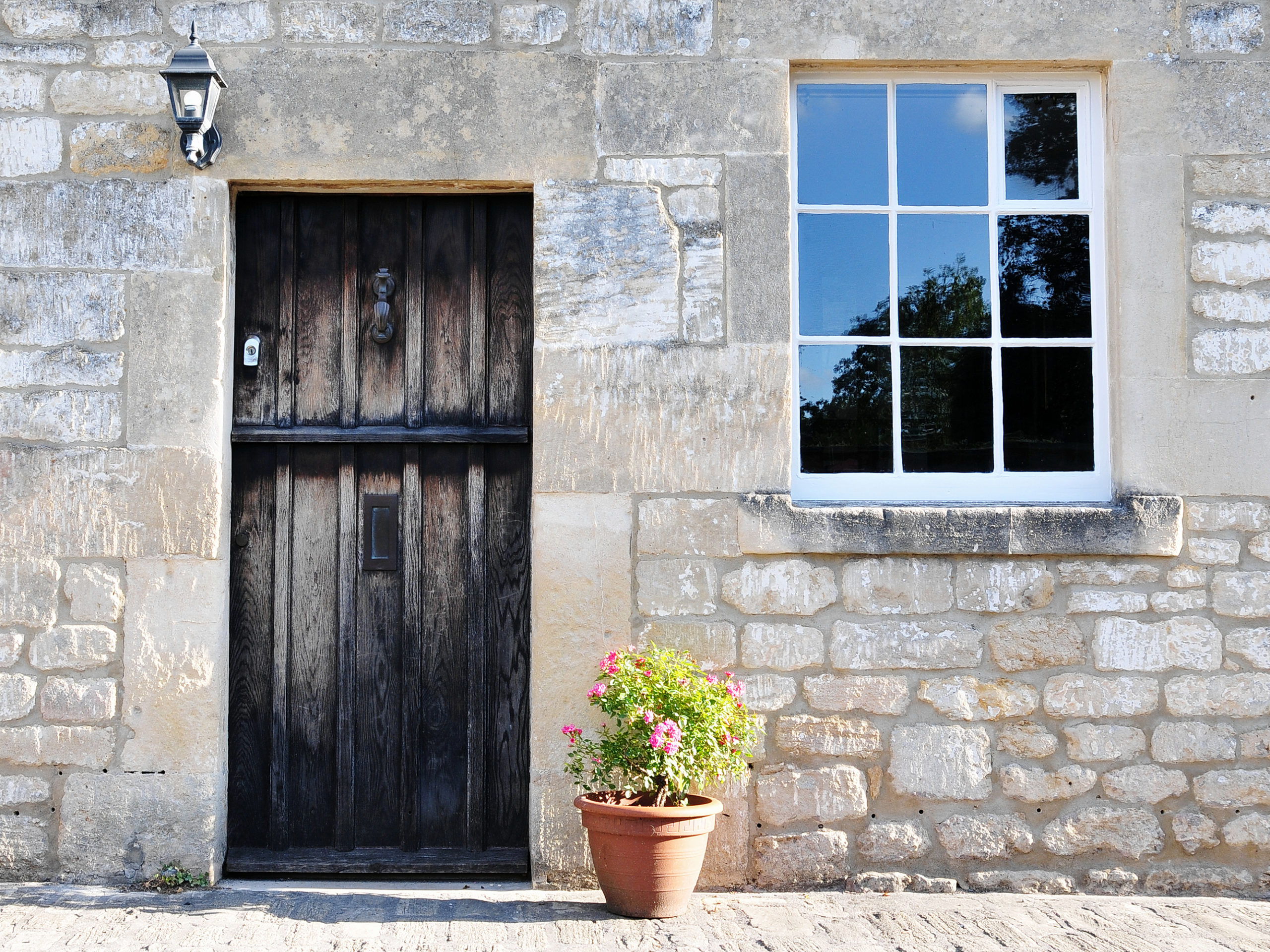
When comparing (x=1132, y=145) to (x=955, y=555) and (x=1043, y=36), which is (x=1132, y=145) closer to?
(x=1043, y=36)

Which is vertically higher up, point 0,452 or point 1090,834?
point 0,452

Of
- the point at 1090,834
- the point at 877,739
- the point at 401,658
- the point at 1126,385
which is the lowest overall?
the point at 1090,834

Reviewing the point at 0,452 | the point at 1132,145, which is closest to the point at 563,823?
the point at 0,452

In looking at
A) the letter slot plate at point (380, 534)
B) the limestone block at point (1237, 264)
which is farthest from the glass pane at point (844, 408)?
the letter slot plate at point (380, 534)

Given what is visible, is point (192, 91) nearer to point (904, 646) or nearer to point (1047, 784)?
point (904, 646)

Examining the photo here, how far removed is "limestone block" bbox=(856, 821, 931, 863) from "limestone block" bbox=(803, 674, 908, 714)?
1.28ft

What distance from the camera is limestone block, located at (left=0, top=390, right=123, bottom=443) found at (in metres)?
3.71

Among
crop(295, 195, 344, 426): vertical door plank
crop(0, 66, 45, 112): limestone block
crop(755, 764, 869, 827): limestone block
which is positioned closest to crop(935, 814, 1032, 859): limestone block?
crop(755, 764, 869, 827): limestone block

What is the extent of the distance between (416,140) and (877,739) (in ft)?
8.50

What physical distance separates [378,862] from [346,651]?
0.74 m

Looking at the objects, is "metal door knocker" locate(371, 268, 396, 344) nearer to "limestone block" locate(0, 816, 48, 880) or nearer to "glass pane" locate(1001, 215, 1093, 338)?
"limestone block" locate(0, 816, 48, 880)

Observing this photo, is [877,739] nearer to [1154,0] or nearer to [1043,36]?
[1043,36]

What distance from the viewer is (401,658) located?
3.90 m

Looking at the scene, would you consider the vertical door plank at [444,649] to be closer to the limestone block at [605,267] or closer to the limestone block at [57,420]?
the limestone block at [605,267]
